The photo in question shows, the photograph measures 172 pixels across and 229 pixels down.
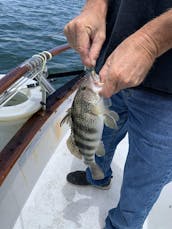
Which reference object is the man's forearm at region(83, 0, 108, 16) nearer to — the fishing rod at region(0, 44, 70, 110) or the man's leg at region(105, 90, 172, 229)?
the man's leg at region(105, 90, 172, 229)

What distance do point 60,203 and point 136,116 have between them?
3.37 ft

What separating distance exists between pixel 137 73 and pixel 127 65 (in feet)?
0.19

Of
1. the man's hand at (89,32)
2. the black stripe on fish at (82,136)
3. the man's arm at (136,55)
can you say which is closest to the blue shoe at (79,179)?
the black stripe on fish at (82,136)

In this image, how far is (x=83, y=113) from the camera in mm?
1729

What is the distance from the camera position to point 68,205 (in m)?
2.72

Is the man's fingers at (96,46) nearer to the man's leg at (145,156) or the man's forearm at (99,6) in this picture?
the man's forearm at (99,6)

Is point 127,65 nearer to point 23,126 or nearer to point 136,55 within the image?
point 136,55

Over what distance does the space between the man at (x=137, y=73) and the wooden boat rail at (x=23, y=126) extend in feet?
1.60

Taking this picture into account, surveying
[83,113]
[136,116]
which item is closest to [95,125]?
[83,113]

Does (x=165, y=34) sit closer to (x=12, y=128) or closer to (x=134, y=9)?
(x=134, y=9)

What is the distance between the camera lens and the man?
1576mm

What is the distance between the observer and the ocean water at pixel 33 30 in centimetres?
840

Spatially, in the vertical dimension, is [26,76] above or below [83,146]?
below

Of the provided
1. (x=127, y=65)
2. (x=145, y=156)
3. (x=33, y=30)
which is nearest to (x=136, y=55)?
(x=127, y=65)
